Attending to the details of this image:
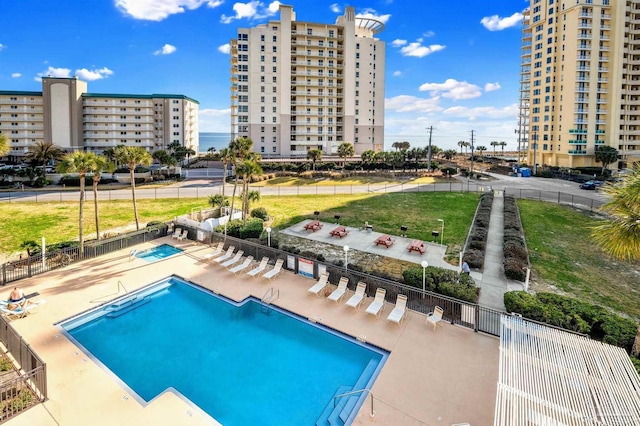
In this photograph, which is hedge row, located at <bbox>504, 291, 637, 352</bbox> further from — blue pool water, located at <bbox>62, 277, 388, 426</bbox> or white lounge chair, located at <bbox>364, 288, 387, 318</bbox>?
blue pool water, located at <bbox>62, 277, 388, 426</bbox>

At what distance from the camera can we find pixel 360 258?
76.7 ft

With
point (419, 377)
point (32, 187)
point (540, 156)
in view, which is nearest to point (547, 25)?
point (540, 156)

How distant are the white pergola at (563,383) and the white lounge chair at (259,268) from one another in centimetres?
1287

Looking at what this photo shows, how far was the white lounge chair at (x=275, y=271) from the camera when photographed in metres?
19.1

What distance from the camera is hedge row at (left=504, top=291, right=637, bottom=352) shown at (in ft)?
39.2

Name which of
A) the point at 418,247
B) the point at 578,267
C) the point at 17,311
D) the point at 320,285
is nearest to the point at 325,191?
the point at 418,247

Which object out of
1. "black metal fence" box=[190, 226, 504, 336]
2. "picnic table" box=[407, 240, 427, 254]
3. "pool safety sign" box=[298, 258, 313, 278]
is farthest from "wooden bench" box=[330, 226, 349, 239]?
"pool safety sign" box=[298, 258, 313, 278]

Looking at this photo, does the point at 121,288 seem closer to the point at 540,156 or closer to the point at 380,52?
the point at 380,52

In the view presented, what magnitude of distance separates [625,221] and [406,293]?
27.3 feet

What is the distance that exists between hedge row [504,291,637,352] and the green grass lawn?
16.8 feet

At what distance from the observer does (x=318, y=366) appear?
41.0 feet

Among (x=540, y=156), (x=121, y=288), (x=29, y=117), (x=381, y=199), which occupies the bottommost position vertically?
(x=121, y=288)

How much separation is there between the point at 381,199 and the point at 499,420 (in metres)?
38.4

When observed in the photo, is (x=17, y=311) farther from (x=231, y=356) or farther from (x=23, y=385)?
(x=231, y=356)
